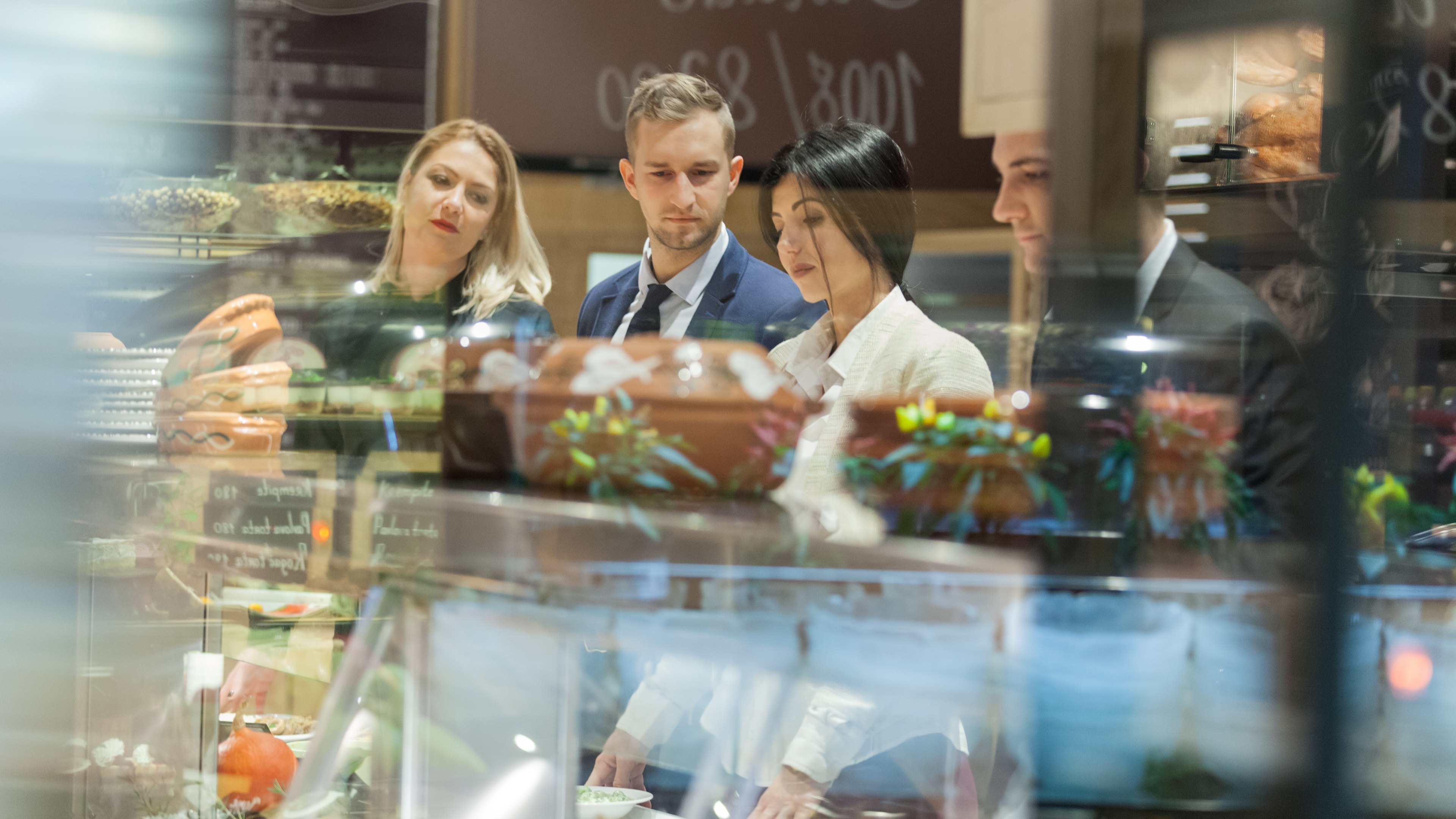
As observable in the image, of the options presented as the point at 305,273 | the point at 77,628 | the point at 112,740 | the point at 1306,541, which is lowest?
the point at 112,740

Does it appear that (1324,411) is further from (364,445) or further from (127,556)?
(127,556)

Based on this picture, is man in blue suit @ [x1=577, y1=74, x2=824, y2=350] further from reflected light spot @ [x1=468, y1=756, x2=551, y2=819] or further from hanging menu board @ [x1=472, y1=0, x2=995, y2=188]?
reflected light spot @ [x1=468, y1=756, x2=551, y2=819]

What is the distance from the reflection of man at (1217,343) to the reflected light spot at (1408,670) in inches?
4.8

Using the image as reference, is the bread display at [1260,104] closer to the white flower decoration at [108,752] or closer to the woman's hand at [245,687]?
the woman's hand at [245,687]

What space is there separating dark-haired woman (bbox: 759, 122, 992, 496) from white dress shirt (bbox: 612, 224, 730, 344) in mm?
44

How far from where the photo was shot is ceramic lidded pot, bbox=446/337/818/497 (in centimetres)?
75

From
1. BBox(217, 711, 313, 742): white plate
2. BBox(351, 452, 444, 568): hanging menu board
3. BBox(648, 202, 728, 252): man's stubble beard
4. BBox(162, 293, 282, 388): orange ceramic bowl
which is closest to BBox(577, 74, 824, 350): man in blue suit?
BBox(648, 202, 728, 252): man's stubble beard

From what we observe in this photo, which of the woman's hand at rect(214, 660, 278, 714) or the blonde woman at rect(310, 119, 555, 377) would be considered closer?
the blonde woman at rect(310, 119, 555, 377)

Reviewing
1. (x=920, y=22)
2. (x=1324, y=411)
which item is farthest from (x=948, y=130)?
(x=1324, y=411)

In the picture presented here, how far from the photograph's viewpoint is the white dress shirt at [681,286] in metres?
0.88

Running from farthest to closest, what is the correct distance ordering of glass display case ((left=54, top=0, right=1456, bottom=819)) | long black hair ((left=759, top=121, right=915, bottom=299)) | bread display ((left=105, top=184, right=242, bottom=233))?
bread display ((left=105, top=184, right=242, bottom=233)), long black hair ((left=759, top=121, right=915, bottom=299)), glass display case ((left=54, top=0, right=1456, bottom=819))

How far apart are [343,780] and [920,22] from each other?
2.36ft

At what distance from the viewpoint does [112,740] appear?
42.3 inches

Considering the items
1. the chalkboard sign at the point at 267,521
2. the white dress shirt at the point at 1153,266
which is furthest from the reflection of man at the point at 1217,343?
the chalkboard sign at the point at 267,521
